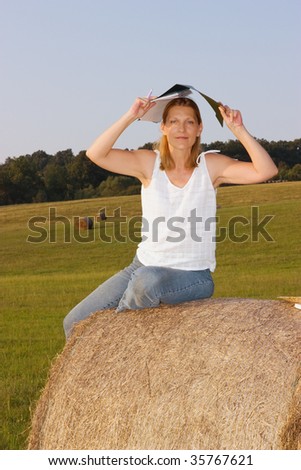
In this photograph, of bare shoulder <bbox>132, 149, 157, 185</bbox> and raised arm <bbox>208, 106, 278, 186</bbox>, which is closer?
raised arm <bbox>208, 106, 278, 186</bbox>

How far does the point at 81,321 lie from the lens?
672 cm

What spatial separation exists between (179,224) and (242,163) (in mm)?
738

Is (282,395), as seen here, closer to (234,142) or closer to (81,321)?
(81,321)

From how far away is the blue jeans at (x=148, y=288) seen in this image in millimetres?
6004

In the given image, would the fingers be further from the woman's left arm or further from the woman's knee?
the woman's knee

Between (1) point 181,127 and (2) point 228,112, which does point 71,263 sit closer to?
(1) point 181,127

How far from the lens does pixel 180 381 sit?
5688mm

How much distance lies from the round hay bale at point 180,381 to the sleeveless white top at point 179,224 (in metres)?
0.48

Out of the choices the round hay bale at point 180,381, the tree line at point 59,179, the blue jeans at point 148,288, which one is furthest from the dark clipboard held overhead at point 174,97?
the tree line at point 59,179

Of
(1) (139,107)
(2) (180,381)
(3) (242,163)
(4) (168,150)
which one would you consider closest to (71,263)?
(4) (168,150)

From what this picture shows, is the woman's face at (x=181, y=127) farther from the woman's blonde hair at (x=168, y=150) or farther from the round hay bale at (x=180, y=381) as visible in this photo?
the round hay bale at (x=180, y=381)

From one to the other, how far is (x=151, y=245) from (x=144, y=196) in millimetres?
411

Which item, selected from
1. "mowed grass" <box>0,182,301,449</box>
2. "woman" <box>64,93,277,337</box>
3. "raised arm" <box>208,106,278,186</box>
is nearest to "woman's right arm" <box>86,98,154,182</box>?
"woman" <box>64,93,277,337</box>

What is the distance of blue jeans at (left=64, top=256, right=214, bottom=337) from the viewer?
19.7 ft
